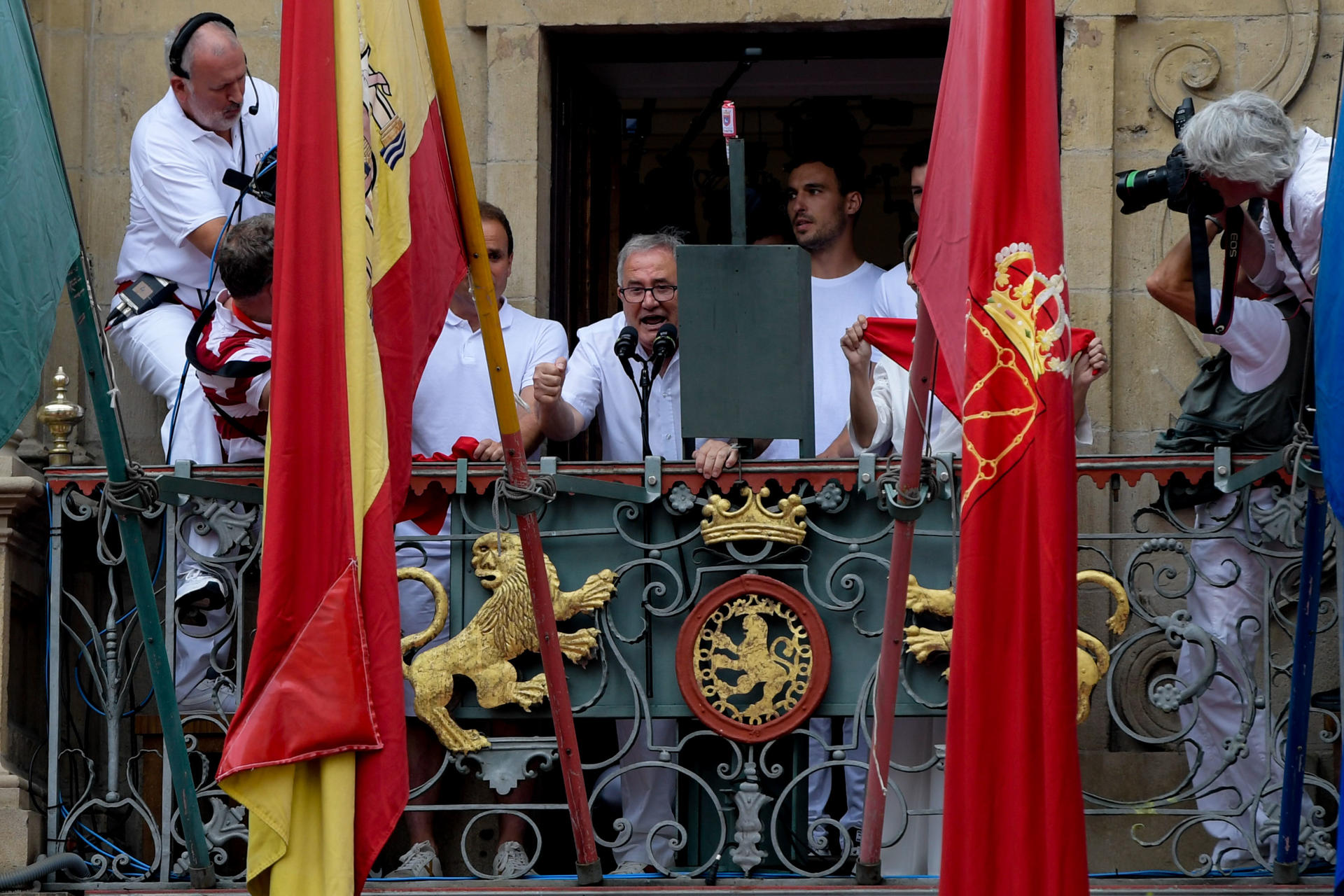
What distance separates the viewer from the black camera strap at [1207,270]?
23.1 ft

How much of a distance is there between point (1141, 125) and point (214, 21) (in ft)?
12.1

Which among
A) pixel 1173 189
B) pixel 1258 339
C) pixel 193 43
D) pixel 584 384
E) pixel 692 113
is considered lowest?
pixel 584 384

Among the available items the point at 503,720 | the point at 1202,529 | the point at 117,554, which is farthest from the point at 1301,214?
the point at 117,554

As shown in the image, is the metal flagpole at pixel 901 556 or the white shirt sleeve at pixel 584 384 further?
the white shirt sleeve at pixel 584 384

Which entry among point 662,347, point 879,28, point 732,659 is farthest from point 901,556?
point 879,28

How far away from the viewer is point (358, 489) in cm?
581

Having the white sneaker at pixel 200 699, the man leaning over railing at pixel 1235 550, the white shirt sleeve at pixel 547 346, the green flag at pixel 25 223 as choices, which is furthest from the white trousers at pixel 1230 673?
the green flag at pixel 25 223

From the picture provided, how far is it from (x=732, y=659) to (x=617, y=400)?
1361mm

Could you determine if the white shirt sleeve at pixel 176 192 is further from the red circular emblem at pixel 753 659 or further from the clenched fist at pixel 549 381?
the red circular emblem at pixel 753 659

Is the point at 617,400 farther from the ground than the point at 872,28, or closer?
closer

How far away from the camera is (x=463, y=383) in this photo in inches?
329

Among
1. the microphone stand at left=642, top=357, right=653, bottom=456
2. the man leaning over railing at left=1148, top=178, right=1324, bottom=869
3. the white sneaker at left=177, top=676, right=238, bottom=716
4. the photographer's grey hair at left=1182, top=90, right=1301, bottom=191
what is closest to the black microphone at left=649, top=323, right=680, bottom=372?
the microphone stand at left=642, top=357, right=653, bottom=456

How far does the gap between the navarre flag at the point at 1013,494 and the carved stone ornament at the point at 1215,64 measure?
3.28m

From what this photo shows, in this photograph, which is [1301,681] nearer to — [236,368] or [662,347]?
[662,347]
